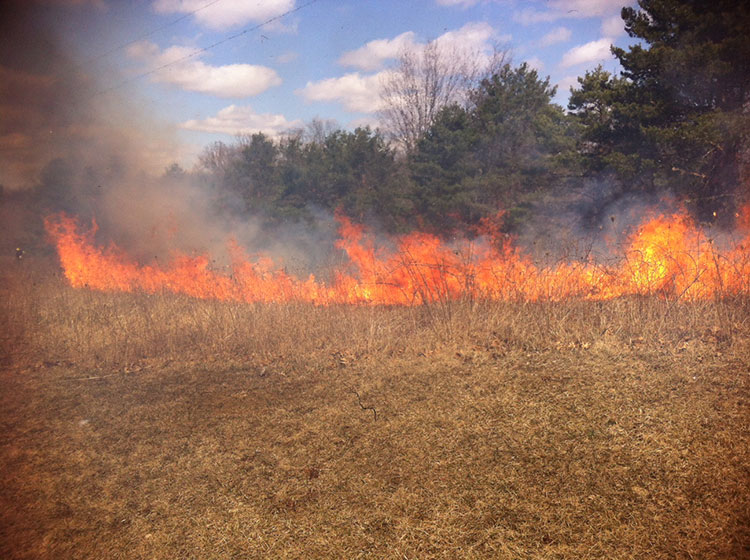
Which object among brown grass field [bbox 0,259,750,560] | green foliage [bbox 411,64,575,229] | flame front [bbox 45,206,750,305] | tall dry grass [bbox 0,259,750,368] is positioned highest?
green foliage [bbox 411,64,575,229]

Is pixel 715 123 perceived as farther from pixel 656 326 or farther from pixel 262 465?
pixel 262 465

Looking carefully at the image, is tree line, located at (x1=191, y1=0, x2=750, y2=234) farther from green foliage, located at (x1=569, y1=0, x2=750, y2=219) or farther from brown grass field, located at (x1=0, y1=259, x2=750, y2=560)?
brown grass field, located at (x1=0, y1=259, x2=750, y2=560)

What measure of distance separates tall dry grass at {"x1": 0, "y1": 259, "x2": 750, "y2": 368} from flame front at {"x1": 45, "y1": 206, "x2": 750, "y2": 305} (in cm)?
36

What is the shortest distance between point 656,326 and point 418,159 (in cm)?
1569

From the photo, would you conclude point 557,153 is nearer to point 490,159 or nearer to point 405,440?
point 490,159

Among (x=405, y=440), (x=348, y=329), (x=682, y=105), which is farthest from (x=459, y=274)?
(x=682, y=105)

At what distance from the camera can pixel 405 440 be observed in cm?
379

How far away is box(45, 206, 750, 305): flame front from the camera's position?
6.72 metres

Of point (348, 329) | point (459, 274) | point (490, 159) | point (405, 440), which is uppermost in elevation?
point (490, 159)

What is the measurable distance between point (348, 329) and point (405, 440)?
3221 millimetres

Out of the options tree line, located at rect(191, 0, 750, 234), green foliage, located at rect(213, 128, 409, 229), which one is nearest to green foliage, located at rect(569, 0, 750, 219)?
tree line, located at rect(191, 0, 750, 234)

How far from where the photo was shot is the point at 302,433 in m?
4.07

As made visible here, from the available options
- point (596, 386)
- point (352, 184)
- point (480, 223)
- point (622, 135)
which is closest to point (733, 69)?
point (622, 135)

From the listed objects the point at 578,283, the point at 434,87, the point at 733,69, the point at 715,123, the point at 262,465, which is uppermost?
the point at 434,87
